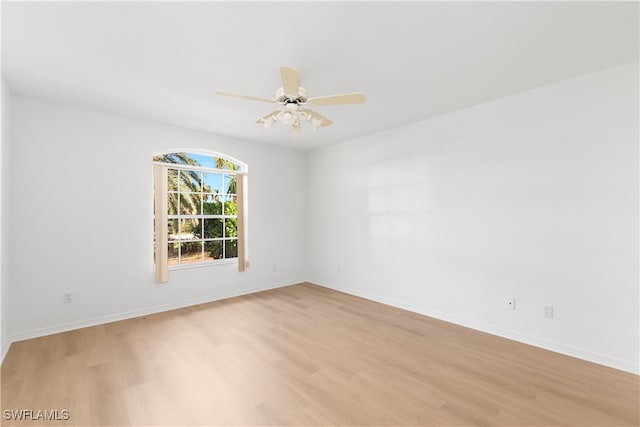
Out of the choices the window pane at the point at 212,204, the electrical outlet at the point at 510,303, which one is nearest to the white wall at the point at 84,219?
the window pane at the point at 212,204

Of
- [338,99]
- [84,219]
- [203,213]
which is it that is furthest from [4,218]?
[338,99]

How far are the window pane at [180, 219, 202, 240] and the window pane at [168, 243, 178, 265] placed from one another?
20 cm

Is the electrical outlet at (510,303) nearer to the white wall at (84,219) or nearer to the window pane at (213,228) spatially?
the white wall at (84,219)

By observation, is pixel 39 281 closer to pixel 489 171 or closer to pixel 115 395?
pixel 115 395

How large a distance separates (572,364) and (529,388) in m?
0.75

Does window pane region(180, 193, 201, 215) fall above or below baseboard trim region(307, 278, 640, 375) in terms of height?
above

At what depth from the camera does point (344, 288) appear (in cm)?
505

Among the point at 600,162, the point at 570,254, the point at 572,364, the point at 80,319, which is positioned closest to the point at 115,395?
the point at 80,319

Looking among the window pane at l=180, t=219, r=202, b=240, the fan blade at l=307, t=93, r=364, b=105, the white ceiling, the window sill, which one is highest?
the white ceiling

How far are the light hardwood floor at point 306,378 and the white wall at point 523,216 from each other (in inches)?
14.4

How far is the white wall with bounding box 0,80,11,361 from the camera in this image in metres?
2.67

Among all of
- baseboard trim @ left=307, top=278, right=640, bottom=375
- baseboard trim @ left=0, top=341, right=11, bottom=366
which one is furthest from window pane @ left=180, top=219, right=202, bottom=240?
baseboard trim @ left=307, top=278, right=640, bottom=375

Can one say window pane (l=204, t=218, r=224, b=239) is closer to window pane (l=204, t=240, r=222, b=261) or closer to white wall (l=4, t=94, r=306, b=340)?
window pane (l=204, t=240, r=222, b=261)

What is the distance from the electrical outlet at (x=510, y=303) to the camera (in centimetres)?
306
